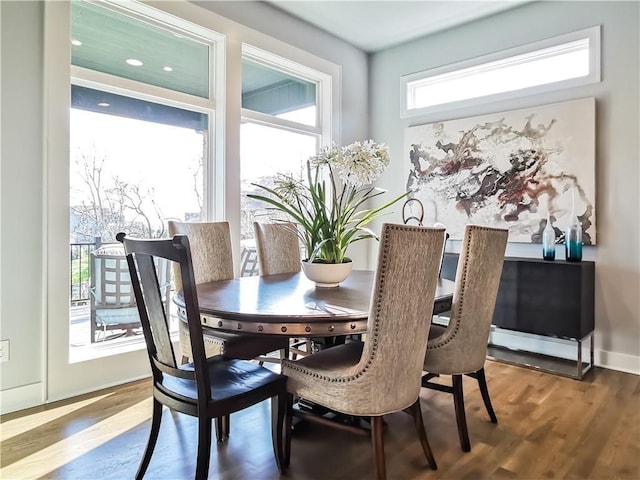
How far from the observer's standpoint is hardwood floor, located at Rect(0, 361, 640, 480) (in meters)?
1.85

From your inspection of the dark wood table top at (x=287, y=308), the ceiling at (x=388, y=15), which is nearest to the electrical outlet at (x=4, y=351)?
the dark wood table top at (x=287, y=308)

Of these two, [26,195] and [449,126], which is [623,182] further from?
[26,195]

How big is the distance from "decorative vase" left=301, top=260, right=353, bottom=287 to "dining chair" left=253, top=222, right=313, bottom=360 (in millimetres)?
762

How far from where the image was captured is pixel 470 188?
13.2 feet

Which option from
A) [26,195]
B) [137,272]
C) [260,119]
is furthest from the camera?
[260,119]

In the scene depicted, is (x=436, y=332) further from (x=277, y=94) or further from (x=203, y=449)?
(x=277, y=94)

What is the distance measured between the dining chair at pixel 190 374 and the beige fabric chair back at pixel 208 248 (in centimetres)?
74

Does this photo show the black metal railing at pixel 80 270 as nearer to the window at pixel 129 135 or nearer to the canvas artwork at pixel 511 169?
the window at pixel 129 135

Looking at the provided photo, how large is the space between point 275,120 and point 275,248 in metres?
1.60

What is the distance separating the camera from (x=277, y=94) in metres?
4.16

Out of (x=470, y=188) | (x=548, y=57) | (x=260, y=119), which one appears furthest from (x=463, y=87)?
(x=260, y=119)

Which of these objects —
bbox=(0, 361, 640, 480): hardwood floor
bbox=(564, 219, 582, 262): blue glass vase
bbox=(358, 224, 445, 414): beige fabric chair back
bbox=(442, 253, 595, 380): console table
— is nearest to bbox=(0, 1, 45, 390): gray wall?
bbox=(0, 361, 640, 480): hardwood floor

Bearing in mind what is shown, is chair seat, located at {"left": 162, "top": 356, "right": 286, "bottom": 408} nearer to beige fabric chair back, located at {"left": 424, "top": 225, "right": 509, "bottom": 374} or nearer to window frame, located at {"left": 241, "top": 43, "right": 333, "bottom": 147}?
beige fabric chair back, located at {"left": 424, "top": 225, "right": 509, "bottom": 374}

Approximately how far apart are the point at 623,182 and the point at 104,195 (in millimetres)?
3820
